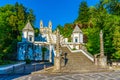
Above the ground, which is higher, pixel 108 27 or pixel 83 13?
pixel 83 13

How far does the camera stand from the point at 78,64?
29.6 meters

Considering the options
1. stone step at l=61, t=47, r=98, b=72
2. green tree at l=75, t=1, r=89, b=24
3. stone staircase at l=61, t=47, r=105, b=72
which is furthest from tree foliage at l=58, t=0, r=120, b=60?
green tree at l=75, t=1, r=89, b=24

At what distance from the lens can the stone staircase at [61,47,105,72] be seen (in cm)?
2762

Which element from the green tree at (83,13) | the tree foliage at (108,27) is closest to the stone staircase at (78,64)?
the tree foliage at (108,27)

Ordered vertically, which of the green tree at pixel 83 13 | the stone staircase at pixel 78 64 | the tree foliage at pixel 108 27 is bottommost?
the stone staircase at pixel 78 64

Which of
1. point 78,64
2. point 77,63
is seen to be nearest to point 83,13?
point 77,63

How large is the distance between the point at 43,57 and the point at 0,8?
19084 millimetres

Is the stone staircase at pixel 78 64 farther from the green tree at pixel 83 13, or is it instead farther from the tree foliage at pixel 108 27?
the green tree at pixel 83 13

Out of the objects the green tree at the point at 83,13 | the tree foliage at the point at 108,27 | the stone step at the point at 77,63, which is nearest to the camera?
the stone step at the point at 77,63

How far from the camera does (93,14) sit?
1686 inches

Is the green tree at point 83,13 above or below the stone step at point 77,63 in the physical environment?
above

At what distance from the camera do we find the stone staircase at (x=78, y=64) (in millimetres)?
27625

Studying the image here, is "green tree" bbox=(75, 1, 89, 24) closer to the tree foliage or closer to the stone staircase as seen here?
the tree foliage

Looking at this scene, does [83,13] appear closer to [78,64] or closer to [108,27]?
[108,27]
